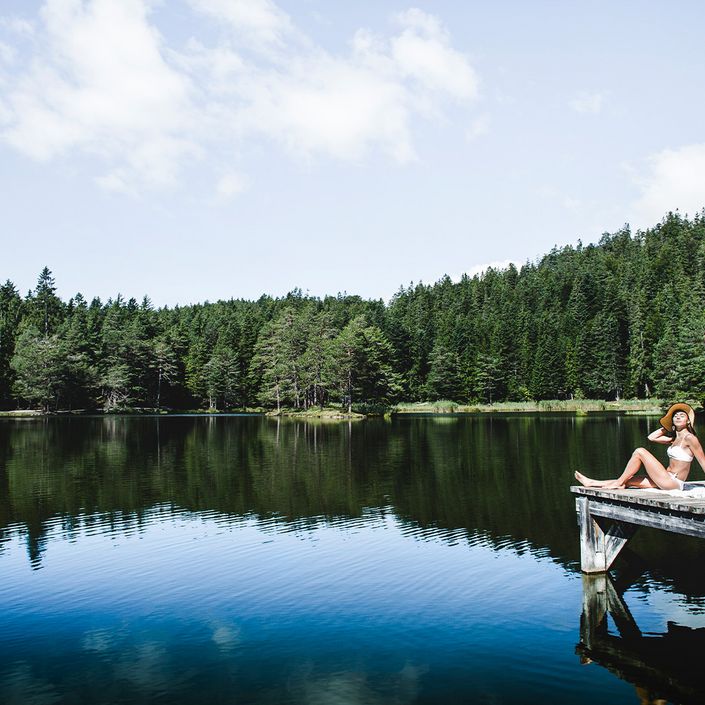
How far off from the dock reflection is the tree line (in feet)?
291

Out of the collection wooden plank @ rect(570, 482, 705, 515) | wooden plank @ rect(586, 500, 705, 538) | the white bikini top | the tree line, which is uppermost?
the tree line

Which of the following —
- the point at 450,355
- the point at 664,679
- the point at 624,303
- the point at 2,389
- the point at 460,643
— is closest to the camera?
the point at 664,679

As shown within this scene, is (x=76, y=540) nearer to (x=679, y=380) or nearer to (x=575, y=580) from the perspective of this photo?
(x=575, y=580)

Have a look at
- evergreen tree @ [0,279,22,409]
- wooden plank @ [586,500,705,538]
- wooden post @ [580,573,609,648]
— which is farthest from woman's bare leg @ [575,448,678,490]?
evergreen tree @ [0,279,22,409]

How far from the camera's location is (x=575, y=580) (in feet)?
46.1

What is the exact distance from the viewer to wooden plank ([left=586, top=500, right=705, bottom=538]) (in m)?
11.4

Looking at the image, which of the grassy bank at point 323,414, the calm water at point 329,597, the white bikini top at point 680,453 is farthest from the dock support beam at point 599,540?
the grassy bank at point 323,414

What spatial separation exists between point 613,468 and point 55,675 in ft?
90.7

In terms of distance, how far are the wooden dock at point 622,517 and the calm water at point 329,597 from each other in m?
0.76

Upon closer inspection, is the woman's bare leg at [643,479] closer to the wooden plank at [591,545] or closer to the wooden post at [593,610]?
the wooden plank at [591,545]

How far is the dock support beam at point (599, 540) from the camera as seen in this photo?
46.6 ft

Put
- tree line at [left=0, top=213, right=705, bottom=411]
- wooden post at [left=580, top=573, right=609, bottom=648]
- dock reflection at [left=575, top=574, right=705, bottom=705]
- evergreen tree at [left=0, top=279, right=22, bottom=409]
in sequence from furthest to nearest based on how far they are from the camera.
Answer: evergreen tree at [left=0, top=279, right=22, bottom=409] → tree line at [left=0, top=213, right=705, bottom=411] → wooden post at [left=580, top=573, right=609, bottom=648] → dock reflection at [left=575, top=574, right=705, bottom=705]

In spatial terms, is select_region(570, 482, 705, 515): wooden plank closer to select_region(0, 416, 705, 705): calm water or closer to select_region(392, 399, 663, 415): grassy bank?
select_region(0, 416, 705, 705): calm water

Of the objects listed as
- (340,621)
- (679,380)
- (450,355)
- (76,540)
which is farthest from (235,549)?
(450,355)
